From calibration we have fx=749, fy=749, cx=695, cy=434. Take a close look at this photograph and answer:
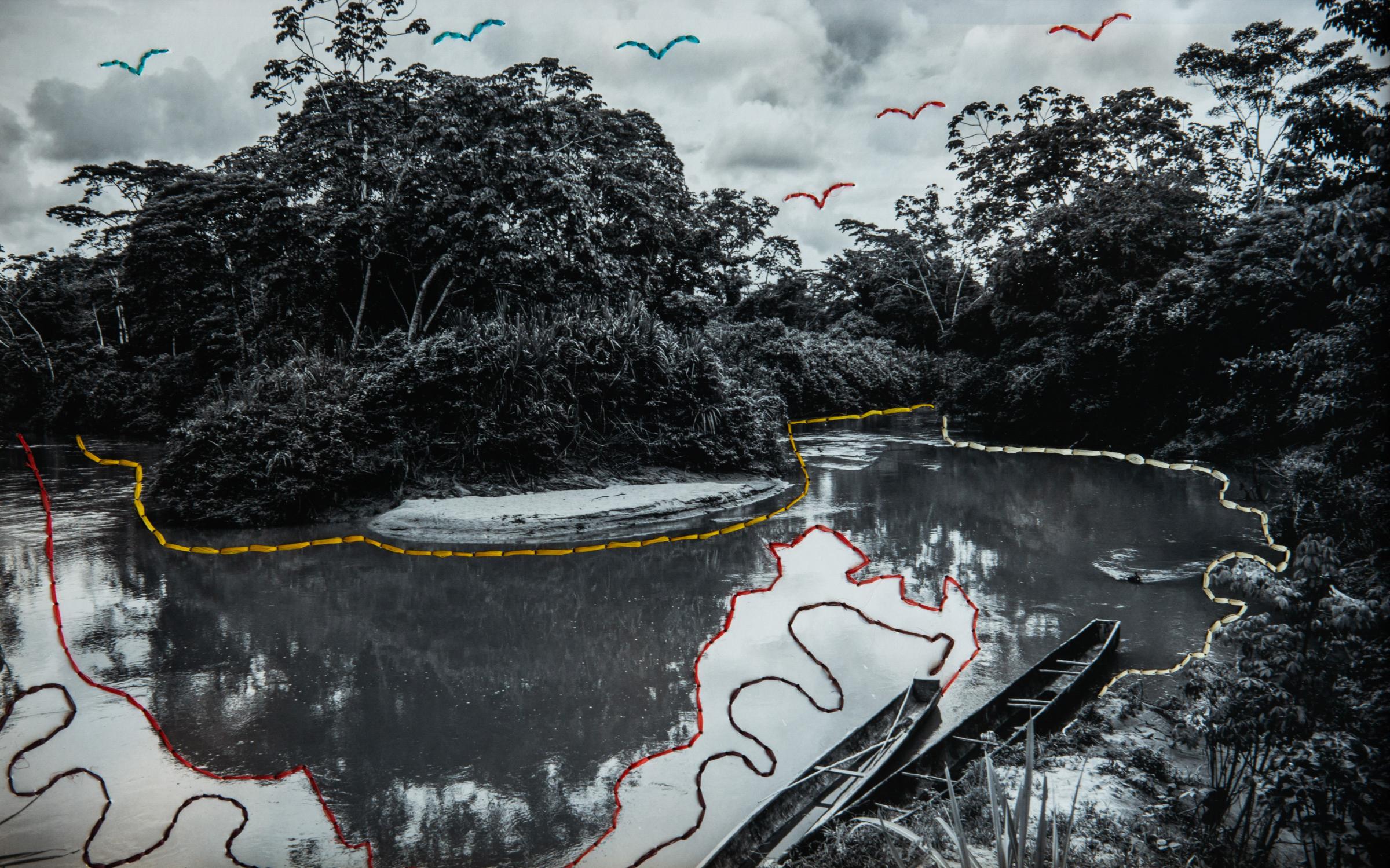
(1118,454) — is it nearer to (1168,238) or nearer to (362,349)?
(1168,238)

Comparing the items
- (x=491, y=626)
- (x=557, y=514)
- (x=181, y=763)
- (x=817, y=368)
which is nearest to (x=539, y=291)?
(x=557, y=514)

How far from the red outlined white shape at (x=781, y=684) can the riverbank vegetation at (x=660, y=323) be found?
137 cm

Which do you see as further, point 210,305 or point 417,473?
point 210,305

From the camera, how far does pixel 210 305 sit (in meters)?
9.99

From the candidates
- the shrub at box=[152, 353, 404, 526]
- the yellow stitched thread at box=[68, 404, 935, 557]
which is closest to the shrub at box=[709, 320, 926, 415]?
the yellow stitched thread at box=[68, 404, 935, 557]

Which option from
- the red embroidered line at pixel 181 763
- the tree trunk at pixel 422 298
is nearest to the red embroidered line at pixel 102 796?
the red embroidered line at pixel 181 763

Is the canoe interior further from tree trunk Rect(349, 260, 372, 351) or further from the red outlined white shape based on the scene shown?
tree trunk Rect(349, 260, 372, 351)

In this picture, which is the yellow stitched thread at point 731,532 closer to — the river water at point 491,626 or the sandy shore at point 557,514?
the river water at point 491,626

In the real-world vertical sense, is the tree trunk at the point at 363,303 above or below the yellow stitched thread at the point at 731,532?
above

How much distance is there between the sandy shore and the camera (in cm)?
705

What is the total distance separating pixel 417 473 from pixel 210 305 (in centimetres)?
435

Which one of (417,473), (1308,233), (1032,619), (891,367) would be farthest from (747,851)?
(891,367)

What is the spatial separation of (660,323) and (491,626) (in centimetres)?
621

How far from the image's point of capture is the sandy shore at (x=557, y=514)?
23.1ft
